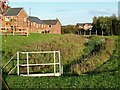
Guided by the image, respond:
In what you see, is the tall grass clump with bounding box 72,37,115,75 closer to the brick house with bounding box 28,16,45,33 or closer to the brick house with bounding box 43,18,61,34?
the brick house with bounding box 28,16,45,33

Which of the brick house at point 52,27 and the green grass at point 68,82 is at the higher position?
the brick house at point 52,27

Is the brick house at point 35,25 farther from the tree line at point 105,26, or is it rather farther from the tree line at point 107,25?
the tree line at point 107,25

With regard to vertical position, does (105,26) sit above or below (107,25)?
below

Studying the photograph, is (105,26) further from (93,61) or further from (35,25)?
(93,61)

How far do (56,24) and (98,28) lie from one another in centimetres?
2131

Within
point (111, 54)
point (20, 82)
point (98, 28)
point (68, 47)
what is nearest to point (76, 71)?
point (20, 82)

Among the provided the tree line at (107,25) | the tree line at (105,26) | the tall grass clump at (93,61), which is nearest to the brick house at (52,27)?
the tree line at (105,26)

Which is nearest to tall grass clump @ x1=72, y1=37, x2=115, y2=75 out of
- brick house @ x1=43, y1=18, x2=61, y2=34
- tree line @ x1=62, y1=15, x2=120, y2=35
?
tree line @ x1=62, y1=15, x2=120, y2=35

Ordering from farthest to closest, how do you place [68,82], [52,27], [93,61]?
[52,27]
[93,61]
[68,82]

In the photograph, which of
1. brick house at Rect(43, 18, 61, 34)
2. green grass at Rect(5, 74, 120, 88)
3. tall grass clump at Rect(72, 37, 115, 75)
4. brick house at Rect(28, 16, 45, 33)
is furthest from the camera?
brick house at Rect(43, 18, 61, 34)

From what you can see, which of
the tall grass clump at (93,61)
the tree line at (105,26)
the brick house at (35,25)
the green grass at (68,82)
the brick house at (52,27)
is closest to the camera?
the green grass at (68,82)

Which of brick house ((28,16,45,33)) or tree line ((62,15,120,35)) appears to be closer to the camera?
tree line ((62,15,120,35))

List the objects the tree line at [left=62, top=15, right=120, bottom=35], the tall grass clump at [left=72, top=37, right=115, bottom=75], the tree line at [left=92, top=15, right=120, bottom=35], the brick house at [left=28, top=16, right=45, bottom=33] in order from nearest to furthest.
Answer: the tall grass clump at [left=72, top=37, right=115, bottom=75] → the tree line at [left=92, top=15, right=120, bottom=35] → the tree line at [left=62, top=15, right=120, bottom=35] → the brick house at [left=28, top=16, right=45, bottom=33]

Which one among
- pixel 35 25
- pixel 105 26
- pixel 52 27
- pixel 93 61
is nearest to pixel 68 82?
pixel 93 61
